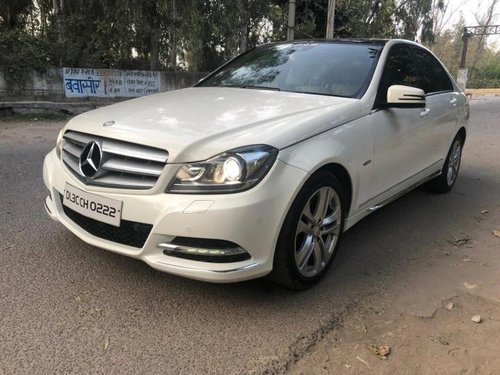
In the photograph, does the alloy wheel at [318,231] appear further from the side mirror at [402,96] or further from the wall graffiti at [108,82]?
the wall graffiti at [108,82]

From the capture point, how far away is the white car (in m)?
2.60

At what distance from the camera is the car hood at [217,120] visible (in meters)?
2.68

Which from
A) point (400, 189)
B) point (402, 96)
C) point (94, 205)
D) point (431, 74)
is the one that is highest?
point (431, 74)

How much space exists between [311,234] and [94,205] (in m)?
1.31

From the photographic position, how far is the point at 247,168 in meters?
2.61

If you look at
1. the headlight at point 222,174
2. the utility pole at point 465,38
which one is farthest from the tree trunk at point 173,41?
the utility pole at point 465,38

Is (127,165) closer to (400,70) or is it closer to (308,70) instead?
(308,70)

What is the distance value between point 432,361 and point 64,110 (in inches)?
445

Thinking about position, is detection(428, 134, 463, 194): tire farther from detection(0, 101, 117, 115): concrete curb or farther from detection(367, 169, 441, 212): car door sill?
detection(0, 101, 117, 115): concrete curb

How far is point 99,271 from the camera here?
3.25 metres

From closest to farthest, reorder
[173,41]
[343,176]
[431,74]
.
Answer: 1. [343,176]
2. [431,74]
3. [173,41]

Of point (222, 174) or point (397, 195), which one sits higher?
point (222, 174)

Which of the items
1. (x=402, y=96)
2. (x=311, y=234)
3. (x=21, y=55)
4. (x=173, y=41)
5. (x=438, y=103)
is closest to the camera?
(x=311, y=234)

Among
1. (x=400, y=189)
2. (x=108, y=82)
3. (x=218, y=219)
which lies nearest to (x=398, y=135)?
(x=400, y=189)
